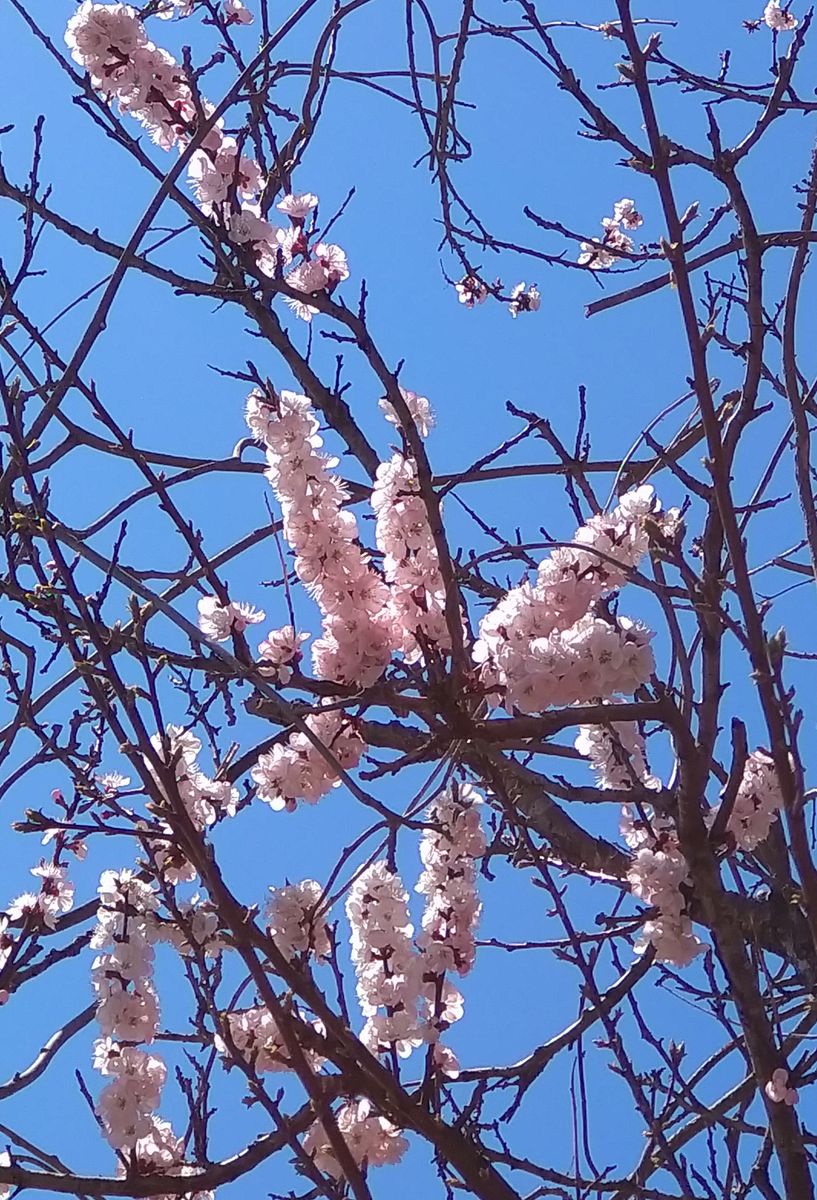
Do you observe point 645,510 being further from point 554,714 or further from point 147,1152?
point 147,1152

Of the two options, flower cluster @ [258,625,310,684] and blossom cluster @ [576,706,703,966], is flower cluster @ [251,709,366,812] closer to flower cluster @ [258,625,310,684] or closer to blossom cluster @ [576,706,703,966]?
flower cluster @ [258,625,310,684]

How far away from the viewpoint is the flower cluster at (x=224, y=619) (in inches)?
80.7

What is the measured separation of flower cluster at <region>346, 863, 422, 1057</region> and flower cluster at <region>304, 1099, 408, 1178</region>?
0.52 ft

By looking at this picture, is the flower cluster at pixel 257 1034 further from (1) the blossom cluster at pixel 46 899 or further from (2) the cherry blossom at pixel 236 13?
(2) the cherry blossom at pixel 236 13

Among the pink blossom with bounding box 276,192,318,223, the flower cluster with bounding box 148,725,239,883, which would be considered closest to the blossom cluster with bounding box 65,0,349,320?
the pink blossom with bounding box 276,192,318,223

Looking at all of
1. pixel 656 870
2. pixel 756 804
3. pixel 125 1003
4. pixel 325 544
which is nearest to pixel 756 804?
pixel 756 804

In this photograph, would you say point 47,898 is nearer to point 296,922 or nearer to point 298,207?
point 296,922

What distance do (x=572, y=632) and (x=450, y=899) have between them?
68 centimetres

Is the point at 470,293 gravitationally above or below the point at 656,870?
above

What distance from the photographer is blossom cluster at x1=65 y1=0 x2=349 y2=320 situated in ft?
8.10

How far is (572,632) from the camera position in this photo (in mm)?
1997

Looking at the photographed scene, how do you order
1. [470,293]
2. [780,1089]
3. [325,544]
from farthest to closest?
[470,293]
[325,544]
[780,1089]

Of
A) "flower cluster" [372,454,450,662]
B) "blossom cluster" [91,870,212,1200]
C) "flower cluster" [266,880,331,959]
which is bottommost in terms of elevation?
"blossom cluster" [91,870,212,1200]

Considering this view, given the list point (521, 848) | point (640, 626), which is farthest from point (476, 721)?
point (521, 848)
